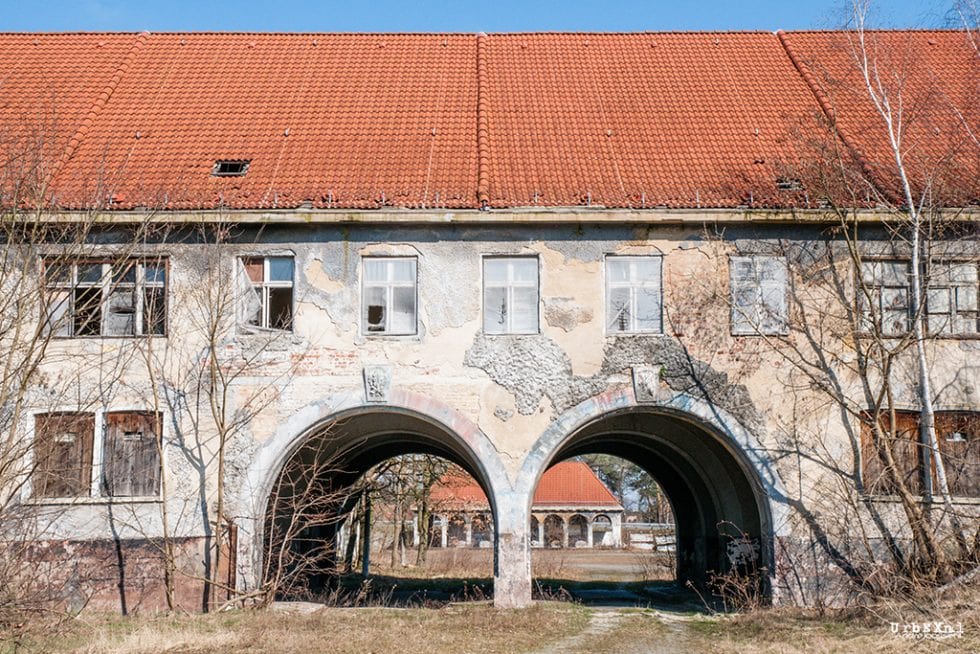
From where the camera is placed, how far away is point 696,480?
21.2 metres

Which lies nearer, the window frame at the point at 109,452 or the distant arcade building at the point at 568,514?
the window frame at the point at 109,452

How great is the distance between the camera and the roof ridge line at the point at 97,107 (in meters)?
17.7

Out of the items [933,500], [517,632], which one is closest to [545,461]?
[517,632]

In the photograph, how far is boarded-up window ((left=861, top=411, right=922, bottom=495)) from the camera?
16.2 m

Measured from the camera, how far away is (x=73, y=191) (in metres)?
17.0

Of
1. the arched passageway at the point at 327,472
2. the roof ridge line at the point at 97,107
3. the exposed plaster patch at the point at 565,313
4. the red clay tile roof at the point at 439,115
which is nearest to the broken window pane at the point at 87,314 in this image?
the red clay tile roof at the point at 439,115

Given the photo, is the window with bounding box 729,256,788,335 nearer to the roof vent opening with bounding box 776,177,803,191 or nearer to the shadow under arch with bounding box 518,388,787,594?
the roof vent opening with bounding box 776,177,803,191

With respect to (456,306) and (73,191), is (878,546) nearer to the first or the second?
(456,306)

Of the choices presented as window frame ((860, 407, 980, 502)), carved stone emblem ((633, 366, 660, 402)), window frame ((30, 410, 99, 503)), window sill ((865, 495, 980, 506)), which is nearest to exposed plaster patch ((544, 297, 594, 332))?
carved stone emblem ((633, 366, 660, 402))

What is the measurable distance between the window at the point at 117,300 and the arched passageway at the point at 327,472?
303 centimetres

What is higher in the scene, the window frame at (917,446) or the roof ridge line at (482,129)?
the roof ridge line at (482,129)

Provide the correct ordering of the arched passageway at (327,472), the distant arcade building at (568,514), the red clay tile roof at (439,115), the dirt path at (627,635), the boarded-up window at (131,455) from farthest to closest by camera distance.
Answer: the distant arcade building at (568,514)
the red clay tile roof at (439,115)
the arched passageway at (327,472)
the boarded-up window at (131,455)
the dirt path at (627,635)

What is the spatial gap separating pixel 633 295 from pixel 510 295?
186cm

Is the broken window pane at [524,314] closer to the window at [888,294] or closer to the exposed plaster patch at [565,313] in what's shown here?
the exposed plaster patch at [565,313]
